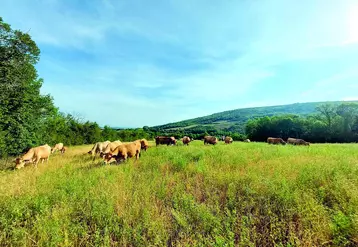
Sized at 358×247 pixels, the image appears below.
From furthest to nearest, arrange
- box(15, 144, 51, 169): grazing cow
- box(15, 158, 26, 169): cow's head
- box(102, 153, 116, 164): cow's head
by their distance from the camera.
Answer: box(15, 144, 51, 169): grazing cow → box(15, 158, 26, 169): cow's head → box(102, 153, 116, 164): cow's head

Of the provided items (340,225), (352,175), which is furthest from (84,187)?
(352,175)

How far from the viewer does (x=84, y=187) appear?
5.73m

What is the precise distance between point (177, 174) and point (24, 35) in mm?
19411

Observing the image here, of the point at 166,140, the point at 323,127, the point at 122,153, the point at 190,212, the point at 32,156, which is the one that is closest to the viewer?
the point at 190,212

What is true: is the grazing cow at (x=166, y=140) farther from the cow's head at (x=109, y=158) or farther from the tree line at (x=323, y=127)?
the tree line at (x=323, y=127)

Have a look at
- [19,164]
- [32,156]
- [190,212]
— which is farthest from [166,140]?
[190,212]

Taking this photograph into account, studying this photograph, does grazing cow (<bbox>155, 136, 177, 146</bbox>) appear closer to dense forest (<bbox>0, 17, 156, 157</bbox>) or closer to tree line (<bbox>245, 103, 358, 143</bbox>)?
dense forest (<bbox>0, 17, 156, 157</bbox>)

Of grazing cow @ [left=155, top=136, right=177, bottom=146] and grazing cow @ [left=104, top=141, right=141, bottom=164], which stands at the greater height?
grazing cow @ [left=104, top=141, right=141, bottom=164]

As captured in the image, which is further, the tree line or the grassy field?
the tree line

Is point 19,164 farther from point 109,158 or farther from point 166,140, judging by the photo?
point 166,140

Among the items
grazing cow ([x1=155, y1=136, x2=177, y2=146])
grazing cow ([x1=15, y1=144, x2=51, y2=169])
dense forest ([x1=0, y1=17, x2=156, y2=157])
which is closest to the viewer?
grazing cow ([x1=15, y1=144, x2=51, y2=169])

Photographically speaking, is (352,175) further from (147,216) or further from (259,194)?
(147,216)

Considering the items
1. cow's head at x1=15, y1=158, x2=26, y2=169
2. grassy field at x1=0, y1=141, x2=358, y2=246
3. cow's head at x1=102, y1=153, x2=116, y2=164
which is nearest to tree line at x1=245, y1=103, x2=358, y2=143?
grassy field at x1=0, y1=141, x2=358, y2=246

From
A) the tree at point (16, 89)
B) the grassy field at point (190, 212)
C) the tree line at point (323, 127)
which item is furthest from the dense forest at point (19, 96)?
the tree line at point (323, 127)
